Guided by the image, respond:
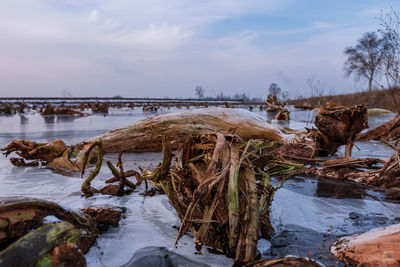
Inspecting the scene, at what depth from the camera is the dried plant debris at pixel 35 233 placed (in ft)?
3.45

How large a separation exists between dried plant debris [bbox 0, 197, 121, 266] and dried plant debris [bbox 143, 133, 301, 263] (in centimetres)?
53

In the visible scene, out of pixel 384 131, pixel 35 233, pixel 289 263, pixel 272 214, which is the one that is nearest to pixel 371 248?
pixel 289 263

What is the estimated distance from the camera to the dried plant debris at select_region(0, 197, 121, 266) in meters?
1.05

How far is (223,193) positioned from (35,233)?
2.86 feet

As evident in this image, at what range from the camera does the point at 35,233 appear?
44.8 inches

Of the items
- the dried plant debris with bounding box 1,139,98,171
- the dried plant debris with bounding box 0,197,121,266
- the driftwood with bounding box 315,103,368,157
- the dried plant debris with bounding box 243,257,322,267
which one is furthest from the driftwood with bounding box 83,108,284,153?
the dried plant debris with bounding box 243,257,322,267

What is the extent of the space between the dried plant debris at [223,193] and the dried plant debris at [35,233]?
53cm

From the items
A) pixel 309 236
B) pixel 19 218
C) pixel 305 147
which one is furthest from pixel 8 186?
pixel 305 147

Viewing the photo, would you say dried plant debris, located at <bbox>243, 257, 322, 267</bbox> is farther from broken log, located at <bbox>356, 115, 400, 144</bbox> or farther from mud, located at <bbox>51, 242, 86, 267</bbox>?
broken log, located at <bbox>356, 115, 400, 144</bbox>

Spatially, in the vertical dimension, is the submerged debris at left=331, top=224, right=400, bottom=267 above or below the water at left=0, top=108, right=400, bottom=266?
above

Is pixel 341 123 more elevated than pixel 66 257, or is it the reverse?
pixel 341 123

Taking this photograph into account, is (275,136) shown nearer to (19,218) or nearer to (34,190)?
(34,190)

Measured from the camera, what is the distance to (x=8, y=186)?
2.93m

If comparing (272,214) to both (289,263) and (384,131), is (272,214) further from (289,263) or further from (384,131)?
(384,131)
